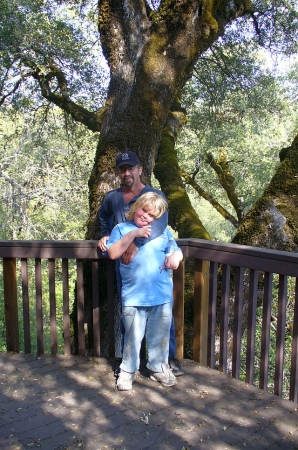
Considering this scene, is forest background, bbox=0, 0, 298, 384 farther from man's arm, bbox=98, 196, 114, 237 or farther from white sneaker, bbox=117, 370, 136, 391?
white sneaker, bbox=117, 370, 136, 391

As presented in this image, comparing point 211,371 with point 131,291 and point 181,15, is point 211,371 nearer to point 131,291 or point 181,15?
point 131,291

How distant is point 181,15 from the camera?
507 cm

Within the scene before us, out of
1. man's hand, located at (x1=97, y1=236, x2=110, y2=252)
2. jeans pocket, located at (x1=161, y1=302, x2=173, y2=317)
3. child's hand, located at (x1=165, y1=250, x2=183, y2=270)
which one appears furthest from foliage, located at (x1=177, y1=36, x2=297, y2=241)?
jeans pocket, located at (x1=161, y1=302, x2=173, y2=317)

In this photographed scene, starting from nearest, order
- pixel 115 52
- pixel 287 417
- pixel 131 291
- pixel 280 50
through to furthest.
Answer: pixel 287 417
pixel 131 291
pixel 115 52
pixel 280 50

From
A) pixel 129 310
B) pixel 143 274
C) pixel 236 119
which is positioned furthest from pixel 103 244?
pixel 236 119

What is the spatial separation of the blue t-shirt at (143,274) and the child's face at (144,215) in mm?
92

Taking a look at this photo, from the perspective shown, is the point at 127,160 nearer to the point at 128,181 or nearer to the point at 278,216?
the point at 128,181

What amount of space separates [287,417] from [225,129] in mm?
9092

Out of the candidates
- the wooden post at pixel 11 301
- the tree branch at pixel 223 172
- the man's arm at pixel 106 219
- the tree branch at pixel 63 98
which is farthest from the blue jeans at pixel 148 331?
the tree branch at pixel 223 172

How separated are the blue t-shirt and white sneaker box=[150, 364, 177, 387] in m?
0.53

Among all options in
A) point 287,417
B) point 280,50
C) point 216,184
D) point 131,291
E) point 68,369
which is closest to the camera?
point 287,417

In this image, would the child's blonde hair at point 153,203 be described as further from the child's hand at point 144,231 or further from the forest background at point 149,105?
the forest background at point 149,105

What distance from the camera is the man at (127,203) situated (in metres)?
2.91

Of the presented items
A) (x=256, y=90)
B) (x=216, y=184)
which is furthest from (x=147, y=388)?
(x=216, y=184)
